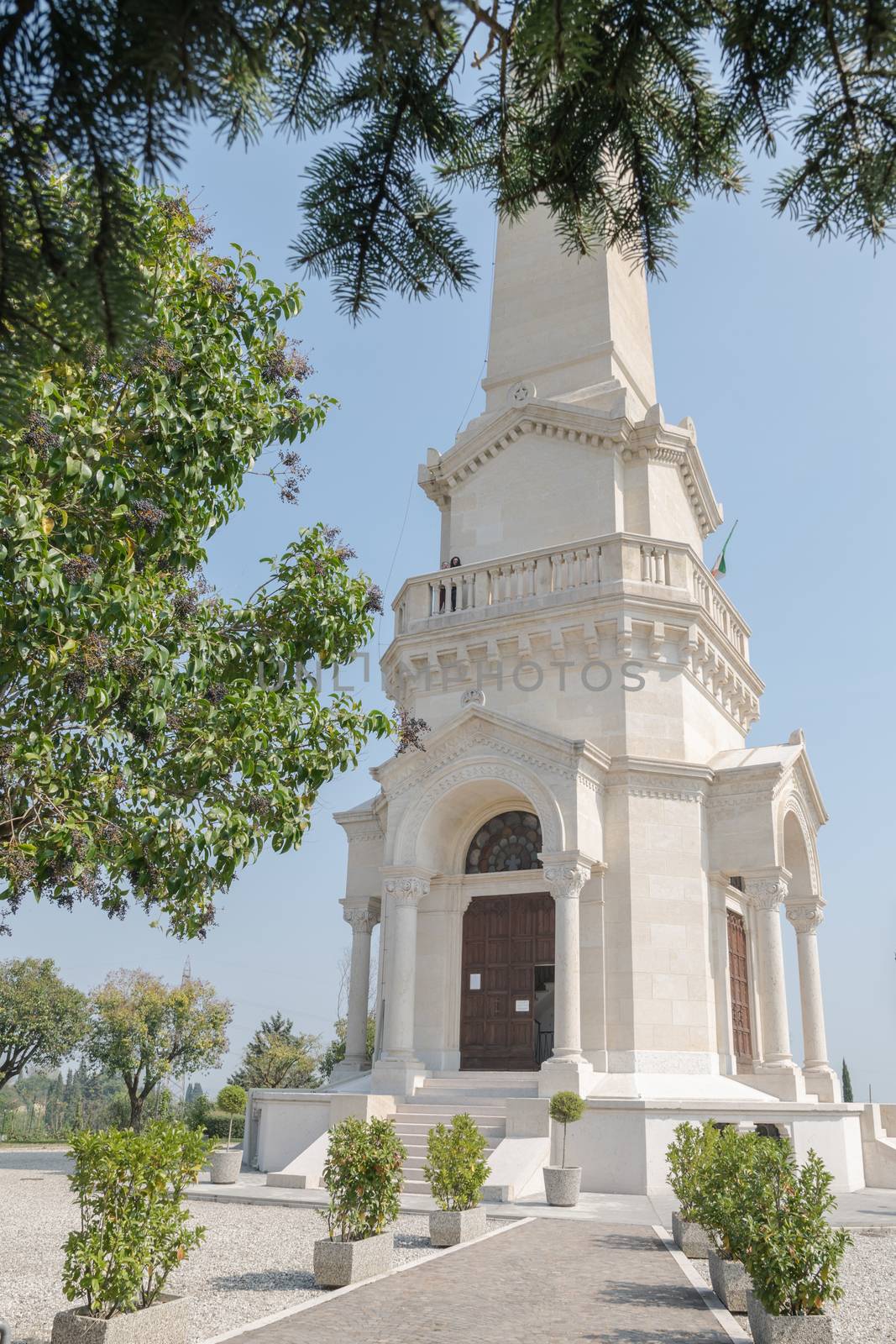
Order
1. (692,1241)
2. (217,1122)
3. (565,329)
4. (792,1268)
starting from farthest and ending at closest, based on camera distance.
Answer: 1. (217,1122)
2. (565,329)
3. (692,1241)
4. (792,1268)

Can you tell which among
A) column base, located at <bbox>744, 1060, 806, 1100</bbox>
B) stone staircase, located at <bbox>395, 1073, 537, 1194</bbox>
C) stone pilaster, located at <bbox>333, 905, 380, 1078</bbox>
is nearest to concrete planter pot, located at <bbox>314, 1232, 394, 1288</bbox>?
stone staircase, located at <bbox>395, 1073, 537, 1194</bbox>

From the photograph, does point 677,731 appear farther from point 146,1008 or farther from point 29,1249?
point 146,1008

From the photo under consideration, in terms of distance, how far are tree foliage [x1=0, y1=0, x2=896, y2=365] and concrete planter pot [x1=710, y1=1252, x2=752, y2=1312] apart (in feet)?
26.6

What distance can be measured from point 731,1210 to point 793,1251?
122 cm

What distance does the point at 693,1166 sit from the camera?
36.8ft

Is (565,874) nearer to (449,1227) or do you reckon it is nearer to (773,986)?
(773,986)

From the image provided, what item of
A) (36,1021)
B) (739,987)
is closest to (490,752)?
(739,987)

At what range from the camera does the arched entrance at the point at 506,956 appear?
20.4m

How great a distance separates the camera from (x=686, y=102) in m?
3.66

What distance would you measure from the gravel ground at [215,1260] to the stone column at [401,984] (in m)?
4.77

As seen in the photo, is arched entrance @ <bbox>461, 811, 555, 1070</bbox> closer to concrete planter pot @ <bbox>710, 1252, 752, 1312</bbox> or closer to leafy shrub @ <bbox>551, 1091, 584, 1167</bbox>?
leafy shrub @ <bbox>551, 1091, 584, 1167</bbox>

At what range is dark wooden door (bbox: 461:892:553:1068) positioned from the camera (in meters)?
20.3

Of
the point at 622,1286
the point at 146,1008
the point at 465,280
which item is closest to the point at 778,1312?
the point at 622,1286

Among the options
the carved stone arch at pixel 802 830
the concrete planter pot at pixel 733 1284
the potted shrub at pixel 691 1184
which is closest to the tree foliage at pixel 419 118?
the concrete planter pot at pixel 733 1284
